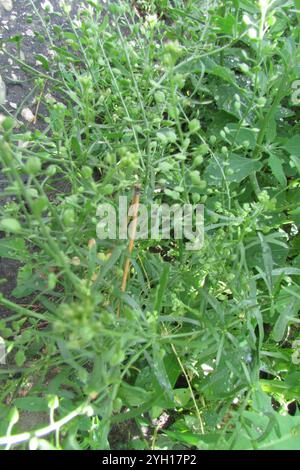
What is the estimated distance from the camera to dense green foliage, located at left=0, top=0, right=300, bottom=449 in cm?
79

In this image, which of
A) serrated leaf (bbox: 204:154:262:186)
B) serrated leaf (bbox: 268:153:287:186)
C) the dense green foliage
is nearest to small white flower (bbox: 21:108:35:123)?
the dense green foliage

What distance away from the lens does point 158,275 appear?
109cm

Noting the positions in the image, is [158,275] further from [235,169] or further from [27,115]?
[27,115]

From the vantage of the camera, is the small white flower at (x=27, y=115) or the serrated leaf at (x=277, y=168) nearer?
the serrated leaf at (x=277, y=168)

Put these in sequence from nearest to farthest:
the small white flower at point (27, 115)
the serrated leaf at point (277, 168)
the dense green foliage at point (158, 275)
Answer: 1. the dense green foliage at point (158, 275)
2. the serrated leaf at point (277, 168)
3. the small white flower at point (27, 115)

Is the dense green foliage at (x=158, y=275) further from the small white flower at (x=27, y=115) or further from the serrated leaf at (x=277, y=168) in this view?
the small white flower at (x=27, y=115)

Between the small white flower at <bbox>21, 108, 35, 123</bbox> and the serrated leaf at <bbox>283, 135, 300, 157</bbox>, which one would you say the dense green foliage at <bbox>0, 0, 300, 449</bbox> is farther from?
the small white flower at <bbox>21, 108, 35, 123</bbox>

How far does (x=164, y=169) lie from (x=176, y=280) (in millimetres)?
252

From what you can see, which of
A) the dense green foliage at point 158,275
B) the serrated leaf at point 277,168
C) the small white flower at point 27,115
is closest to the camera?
the dense green foliage at point 158,275

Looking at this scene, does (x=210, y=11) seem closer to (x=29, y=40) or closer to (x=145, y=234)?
(x=145, y=234)

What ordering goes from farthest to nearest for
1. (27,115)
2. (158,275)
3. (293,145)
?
1. (27,115)
2. (293,145)
3. (158,275)

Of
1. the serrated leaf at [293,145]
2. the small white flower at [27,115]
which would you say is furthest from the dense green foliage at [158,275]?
the small white flower at [27,115]

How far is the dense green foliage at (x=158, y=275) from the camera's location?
79 cm

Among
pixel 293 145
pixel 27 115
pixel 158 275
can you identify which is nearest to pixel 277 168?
pixel 293 145
